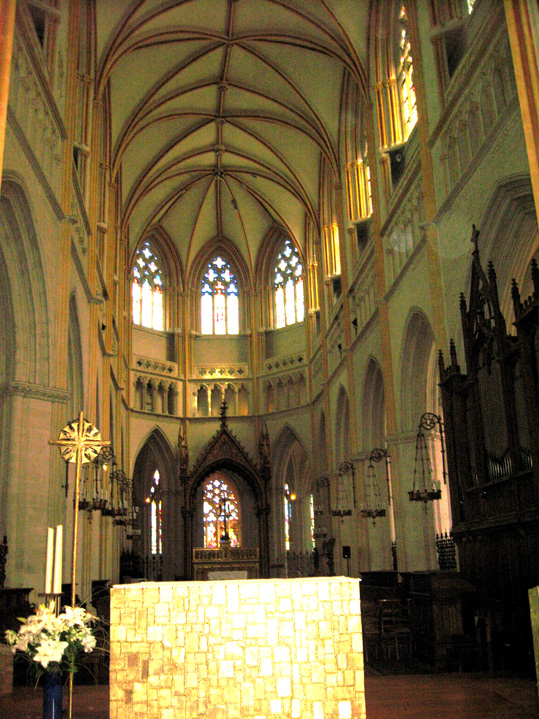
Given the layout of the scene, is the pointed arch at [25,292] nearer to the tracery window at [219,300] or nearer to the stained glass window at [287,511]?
the stained glass window at [287,511]

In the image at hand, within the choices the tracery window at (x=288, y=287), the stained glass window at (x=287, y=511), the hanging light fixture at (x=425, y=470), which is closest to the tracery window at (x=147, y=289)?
the tracery window at (x=288, y=287)

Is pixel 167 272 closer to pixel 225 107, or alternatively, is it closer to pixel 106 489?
pixel 225 107

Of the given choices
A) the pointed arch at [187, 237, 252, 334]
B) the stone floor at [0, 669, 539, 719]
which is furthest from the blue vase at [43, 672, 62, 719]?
the pointed arch at [187, 237, 252, 334]

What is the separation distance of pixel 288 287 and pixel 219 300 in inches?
131

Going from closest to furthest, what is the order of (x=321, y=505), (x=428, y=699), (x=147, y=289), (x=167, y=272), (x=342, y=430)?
(x=428, y=699)
(x=342, y=430)
(x=321, y=505)
(x=147, y=289)
(x=167, y=272)

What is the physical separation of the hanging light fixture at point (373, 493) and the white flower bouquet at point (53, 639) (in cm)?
1395

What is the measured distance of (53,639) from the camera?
17.1ft

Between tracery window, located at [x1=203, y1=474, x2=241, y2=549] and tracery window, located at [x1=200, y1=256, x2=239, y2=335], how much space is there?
6.67 metres

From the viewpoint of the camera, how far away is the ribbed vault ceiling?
2066 centimetres

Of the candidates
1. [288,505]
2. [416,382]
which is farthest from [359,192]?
[288,505]

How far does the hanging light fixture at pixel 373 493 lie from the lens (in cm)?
1891

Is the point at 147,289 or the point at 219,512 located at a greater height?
the point at 147,289

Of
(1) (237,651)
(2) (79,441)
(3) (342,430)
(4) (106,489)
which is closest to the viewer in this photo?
(1) (237,651)

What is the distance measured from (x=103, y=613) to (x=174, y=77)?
1672cm
